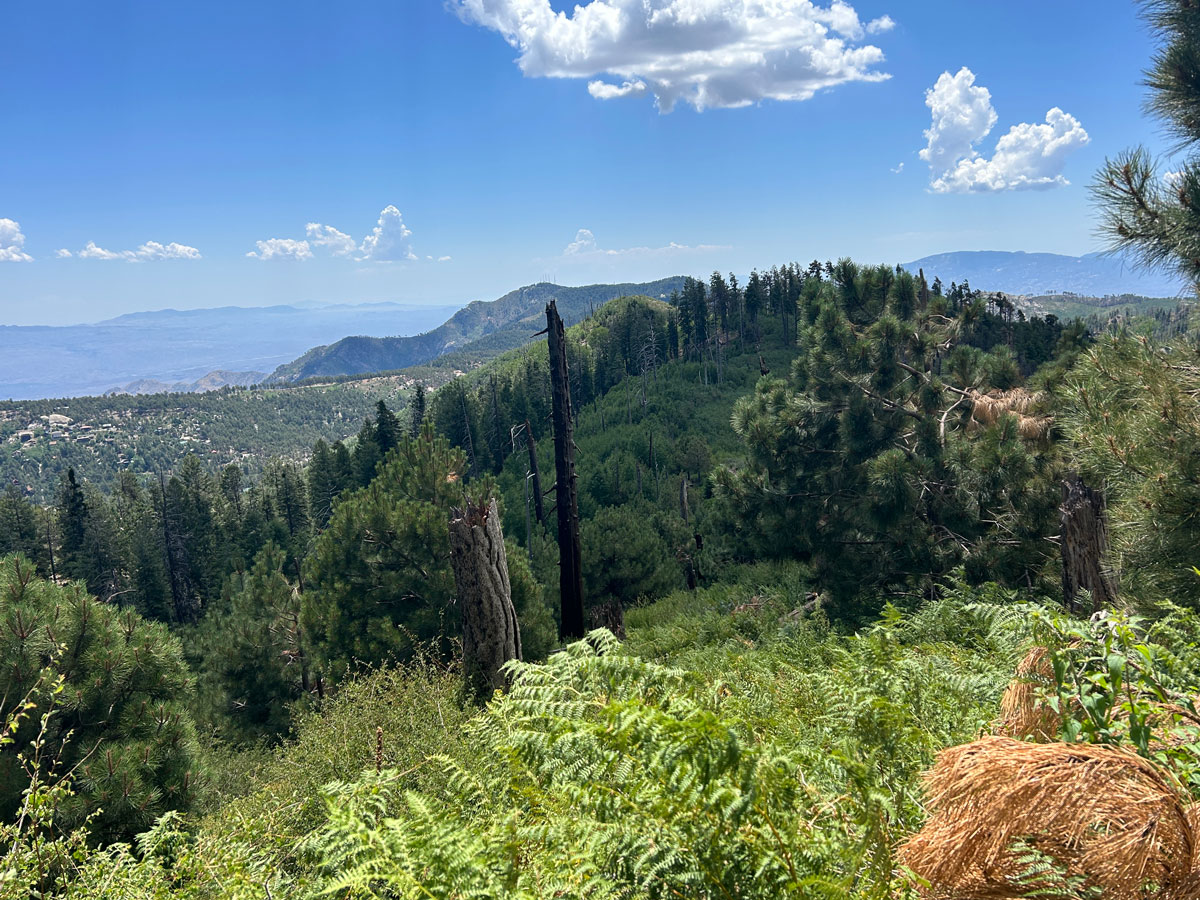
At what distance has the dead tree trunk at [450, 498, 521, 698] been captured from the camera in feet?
27.4

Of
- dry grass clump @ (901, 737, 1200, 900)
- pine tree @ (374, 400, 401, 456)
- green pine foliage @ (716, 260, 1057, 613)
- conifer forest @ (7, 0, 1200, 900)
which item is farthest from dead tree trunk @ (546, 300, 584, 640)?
pine tree @ (374, 400, 401, 456)

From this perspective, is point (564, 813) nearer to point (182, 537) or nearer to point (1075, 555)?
point (1075, 555)

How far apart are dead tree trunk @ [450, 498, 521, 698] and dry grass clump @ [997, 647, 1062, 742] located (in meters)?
6.83

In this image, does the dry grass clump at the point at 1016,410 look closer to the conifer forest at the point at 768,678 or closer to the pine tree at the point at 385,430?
the conifer forest at the point at 768,678

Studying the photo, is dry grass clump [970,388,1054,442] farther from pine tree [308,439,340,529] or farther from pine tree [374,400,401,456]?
pine tree [308,439,340,529]

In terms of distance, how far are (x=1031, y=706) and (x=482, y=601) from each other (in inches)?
276

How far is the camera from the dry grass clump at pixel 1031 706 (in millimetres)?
2068

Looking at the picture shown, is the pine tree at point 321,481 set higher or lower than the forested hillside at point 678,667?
lower

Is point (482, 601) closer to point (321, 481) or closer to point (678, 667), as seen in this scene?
point (678, 667)

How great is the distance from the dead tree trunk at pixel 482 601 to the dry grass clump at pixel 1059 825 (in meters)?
7.20

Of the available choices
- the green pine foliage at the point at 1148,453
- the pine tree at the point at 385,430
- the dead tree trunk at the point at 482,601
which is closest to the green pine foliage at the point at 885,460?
the green pine foliage at the point at 1148,453

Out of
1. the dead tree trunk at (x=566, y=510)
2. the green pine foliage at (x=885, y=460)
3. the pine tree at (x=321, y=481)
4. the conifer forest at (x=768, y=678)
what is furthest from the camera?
the pine tree at (x=321, y=481)

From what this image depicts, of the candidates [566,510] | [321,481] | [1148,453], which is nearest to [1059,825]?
[1148,453]

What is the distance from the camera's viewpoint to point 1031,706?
86.2 inches
